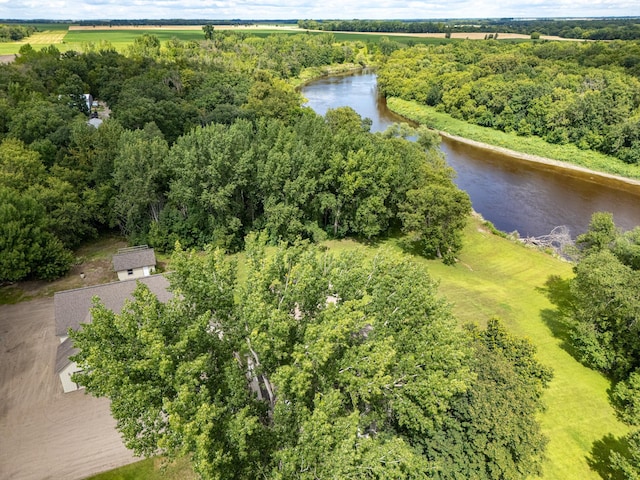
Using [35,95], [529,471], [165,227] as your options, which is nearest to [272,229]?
[165,227]

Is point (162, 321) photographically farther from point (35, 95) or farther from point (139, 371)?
point (35, 95)

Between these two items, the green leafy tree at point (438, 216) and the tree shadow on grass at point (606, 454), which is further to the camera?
the green leafy tree at point (438, 216)

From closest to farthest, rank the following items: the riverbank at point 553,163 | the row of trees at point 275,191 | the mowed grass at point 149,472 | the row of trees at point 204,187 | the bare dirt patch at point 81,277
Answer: the mowed grass at point 149,472, the bare dirt patch at point 81,277, the row of trees at point 204,187, the row of trees at point 275,191, the riverbank at point 553,163

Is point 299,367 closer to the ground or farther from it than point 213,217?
farther from it

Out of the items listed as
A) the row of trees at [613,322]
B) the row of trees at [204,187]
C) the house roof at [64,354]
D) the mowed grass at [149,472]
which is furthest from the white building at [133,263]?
the row of trees at [613,322]

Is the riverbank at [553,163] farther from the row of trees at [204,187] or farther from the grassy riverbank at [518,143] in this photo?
the row of trees at [204,187]

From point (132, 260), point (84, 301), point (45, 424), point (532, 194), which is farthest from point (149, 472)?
point (532, 194)

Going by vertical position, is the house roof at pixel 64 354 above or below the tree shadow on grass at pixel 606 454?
above
